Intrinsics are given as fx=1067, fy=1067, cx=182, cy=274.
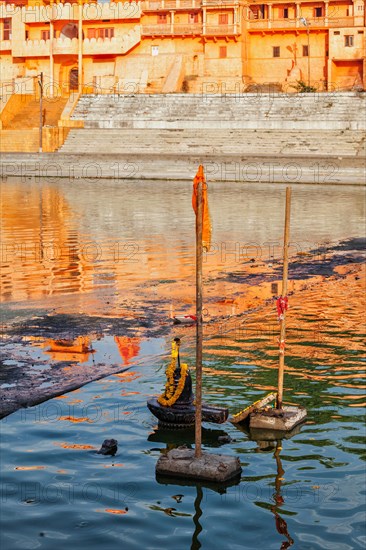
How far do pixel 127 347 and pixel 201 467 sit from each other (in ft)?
15.3

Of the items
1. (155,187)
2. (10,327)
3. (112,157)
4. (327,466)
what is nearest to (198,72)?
(112,157)

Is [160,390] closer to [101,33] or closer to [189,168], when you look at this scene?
[189,168]

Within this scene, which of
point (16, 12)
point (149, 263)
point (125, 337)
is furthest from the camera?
point (16, 12)

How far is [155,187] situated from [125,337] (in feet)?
82.7

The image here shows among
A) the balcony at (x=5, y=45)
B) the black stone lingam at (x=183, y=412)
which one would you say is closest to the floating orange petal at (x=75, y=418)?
the black stone lingam at (x=183, y=412)

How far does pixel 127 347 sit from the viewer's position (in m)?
13.3

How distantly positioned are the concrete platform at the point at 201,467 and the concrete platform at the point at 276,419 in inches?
42.7

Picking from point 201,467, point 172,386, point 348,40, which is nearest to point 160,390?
point 172,386

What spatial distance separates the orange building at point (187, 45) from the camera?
57125 mm

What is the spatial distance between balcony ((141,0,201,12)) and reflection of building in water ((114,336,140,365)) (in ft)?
156

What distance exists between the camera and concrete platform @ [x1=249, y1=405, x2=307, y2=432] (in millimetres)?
9977

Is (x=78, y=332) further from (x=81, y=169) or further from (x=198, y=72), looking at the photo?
(x=198, y=72)

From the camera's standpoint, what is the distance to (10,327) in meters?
14.3

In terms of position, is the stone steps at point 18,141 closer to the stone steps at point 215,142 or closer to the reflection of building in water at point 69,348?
the stone steps at point 215,142
